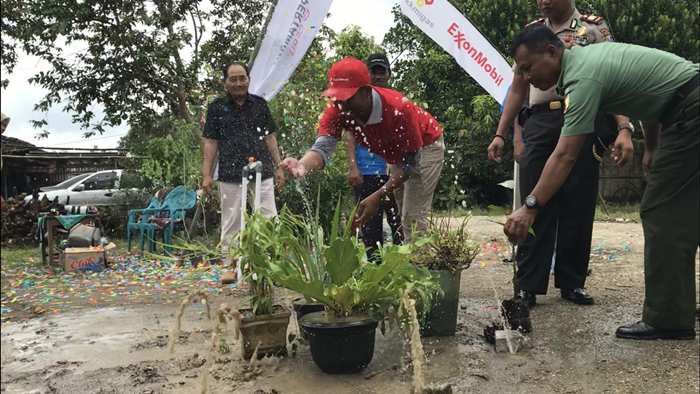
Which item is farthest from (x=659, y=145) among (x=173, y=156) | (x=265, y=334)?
(x=173, y=156)

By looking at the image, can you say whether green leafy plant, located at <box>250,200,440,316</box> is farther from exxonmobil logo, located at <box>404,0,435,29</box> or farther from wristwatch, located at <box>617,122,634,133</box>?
exxonmobil logo, located at <box>404,0,435,29</box>

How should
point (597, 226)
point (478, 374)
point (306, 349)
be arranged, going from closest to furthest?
point (478, 374)
point (306, 349)
point (597, 226)

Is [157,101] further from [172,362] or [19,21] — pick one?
[19,21]

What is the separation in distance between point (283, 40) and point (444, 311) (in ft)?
10.8

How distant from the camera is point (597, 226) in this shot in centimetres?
878

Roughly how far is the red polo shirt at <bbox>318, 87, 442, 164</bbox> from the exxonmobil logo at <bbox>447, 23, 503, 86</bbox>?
8.75 feet

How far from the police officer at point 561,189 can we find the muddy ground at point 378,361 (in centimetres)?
21

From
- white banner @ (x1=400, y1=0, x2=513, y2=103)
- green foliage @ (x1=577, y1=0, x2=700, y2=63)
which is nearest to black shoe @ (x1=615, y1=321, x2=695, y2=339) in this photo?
white banner @ (x1=400, y1=0, x2=513, y2=103)

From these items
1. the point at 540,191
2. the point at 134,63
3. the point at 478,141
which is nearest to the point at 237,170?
the point at 134,63

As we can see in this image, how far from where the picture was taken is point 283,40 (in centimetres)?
525

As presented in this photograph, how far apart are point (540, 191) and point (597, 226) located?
6.91 meters

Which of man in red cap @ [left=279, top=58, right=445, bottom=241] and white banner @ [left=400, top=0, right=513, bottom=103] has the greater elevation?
white banner @ [left=400, top=0, right=513, bottom=103]

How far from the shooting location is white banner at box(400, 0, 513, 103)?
5883 millimetres

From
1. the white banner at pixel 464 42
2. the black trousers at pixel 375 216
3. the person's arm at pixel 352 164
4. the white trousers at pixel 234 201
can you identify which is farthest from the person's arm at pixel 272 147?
the white banner at pixel 464 42
